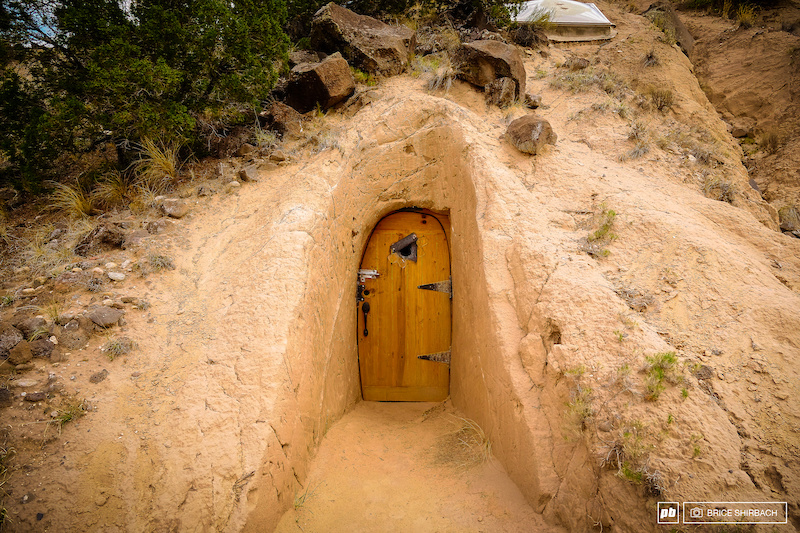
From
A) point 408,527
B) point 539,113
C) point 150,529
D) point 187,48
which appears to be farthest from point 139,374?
point 539,113

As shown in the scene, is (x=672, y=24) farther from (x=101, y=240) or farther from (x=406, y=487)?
(x=101, y=240)

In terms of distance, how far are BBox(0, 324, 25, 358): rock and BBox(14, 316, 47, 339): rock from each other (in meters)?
0.03

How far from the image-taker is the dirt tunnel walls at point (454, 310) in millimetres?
2730

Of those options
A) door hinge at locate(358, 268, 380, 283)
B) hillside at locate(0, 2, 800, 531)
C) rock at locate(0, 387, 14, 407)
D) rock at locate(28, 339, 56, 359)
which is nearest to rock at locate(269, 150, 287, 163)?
hillside at locate(0, 2, 800, 531)

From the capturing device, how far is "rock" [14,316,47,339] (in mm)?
2717

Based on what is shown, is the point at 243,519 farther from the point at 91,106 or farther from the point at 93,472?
the point at 91,106

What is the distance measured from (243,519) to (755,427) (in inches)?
123

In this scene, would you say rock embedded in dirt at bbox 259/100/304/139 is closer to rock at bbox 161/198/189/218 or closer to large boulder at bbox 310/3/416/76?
large boulder at bbox 310/3/416/76

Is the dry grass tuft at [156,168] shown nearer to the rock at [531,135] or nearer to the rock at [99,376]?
the rock at [99,376]

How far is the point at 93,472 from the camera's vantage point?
2291 mm

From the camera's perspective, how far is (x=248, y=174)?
14.6 ft

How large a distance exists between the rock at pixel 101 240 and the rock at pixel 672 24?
10233 millimetres

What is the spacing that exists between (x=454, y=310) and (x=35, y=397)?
3.94 metres

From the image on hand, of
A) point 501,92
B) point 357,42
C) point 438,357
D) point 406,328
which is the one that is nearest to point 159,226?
point 406,328
